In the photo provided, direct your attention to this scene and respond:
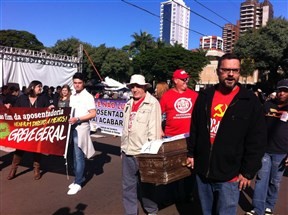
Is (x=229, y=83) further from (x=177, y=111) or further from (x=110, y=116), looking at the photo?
(x=110, y=116)

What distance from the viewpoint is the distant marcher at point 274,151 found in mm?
4398

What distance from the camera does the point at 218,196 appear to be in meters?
2.97

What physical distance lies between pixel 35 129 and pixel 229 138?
172 inches

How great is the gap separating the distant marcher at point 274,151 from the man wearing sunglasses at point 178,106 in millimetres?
1121

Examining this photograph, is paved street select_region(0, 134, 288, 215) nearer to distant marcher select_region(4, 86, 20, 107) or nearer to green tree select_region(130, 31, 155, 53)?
distant marcher select_region(4, 86, 20, 107)

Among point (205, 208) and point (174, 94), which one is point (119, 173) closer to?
point (174, 94)

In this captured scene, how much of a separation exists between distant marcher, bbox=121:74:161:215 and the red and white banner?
1775 mm

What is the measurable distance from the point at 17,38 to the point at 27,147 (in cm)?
7375

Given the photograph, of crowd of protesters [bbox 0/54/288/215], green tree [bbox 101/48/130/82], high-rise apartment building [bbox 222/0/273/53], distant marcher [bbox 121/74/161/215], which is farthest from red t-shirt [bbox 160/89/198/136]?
green tree [bbox 101/48/130/82]

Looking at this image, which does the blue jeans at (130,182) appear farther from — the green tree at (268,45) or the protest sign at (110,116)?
the green tree at (268,45)

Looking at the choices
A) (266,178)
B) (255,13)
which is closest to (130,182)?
(266,178)

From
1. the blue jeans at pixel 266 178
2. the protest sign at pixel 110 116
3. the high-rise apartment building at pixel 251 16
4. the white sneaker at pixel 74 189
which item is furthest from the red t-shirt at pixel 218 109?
the high-rise apartment building at pixel 251 16

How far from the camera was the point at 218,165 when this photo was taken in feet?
9.45

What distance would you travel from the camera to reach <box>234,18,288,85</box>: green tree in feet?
133
